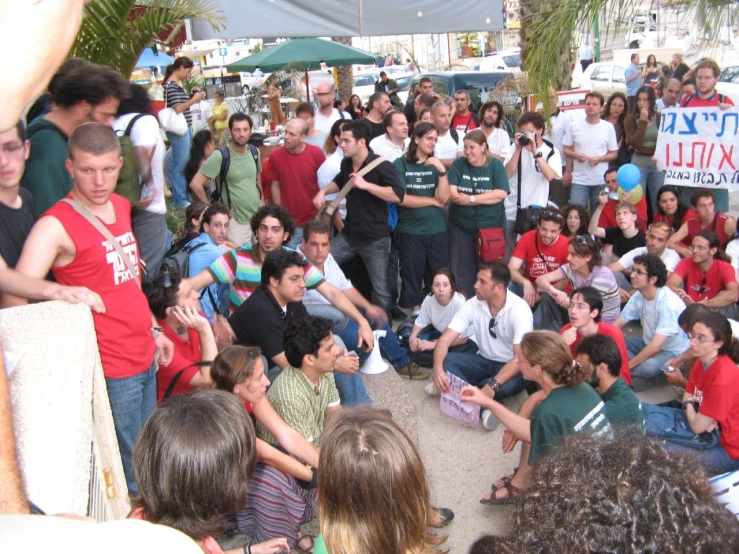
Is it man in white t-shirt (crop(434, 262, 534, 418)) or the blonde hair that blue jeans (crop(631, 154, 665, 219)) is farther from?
the blonde hair

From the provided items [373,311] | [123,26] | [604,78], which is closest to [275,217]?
[373,311]

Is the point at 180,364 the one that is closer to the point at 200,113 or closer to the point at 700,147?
the point at 700,147

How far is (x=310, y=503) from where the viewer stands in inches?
147

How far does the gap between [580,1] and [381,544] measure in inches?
233

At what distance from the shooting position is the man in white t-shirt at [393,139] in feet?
22.6

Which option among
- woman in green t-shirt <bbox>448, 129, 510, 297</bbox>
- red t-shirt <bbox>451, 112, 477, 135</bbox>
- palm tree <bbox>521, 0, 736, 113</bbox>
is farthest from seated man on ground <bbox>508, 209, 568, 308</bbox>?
red t-shirt <bbox>451, 112, 477, 135</bbox>

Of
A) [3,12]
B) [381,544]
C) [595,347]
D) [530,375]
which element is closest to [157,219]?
[530,375]

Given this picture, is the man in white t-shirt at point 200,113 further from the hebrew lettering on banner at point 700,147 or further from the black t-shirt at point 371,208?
the hebrew lettering on banner at point 700,147

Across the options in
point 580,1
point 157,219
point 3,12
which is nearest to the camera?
point 3,12

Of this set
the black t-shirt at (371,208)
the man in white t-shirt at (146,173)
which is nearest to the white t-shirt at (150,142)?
the man in white t-shirt at (146,173)

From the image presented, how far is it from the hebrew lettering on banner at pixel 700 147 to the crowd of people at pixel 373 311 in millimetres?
333

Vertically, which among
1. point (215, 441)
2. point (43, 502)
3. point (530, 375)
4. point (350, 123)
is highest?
point (350, 123)

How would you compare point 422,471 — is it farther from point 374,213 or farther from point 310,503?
point 374,213

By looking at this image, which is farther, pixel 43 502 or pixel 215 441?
pixel 215 441
